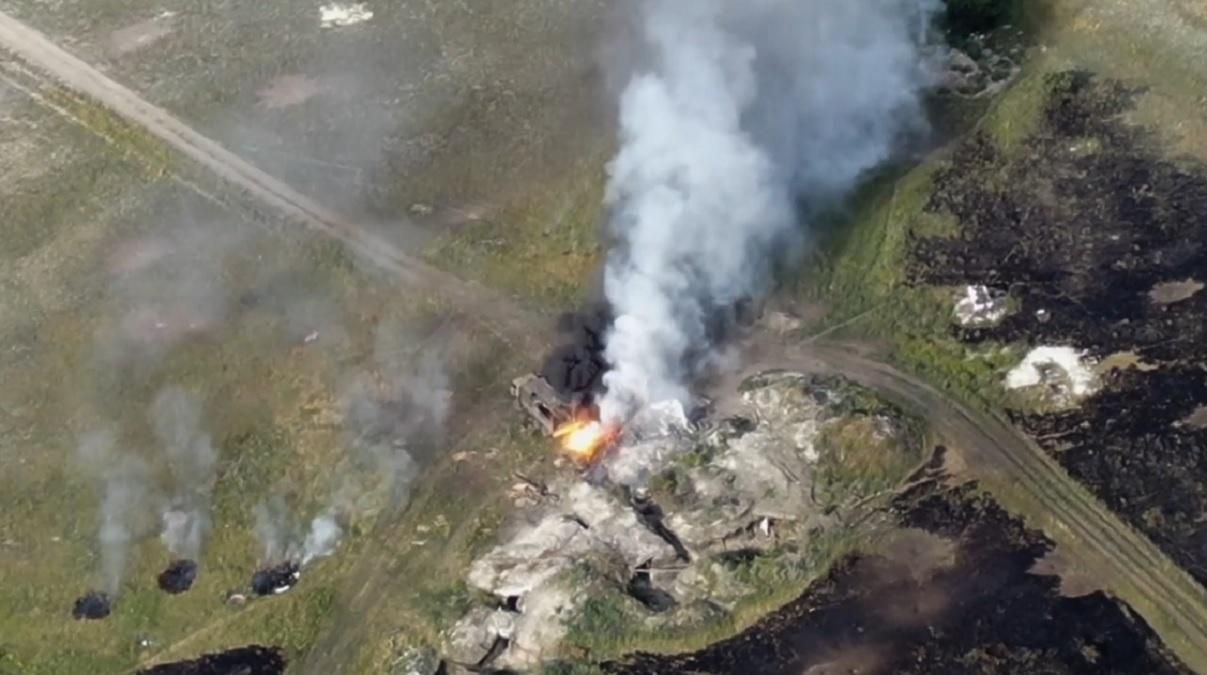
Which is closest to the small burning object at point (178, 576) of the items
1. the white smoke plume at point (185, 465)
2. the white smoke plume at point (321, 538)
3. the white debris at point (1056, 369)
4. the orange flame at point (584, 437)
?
the white smoke plume at point (185, 465)

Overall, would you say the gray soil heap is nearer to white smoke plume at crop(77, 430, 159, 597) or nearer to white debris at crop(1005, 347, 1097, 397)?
white debris at crop(1005, 347, 1097, 397)

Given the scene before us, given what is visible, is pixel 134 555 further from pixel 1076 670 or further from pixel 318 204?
pixel 1076 670

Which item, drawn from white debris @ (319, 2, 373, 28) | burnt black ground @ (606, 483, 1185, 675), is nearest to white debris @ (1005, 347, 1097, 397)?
burnt black ground @ (606, 483, 1185, 675)

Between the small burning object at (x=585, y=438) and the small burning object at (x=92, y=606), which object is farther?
the small burning object at (x=585, y=438)

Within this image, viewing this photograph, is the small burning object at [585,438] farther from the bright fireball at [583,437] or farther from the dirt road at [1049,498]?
the dirt road at [1049,498]

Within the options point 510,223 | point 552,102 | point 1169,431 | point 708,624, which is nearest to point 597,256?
point 510,223

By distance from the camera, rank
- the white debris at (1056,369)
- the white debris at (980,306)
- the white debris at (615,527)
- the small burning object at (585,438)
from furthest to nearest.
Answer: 1. the white debris at (980,306)
2. the white debris at (1056,369)
3. the small burning object at (585,438)
4. the white debris at (615,527)
